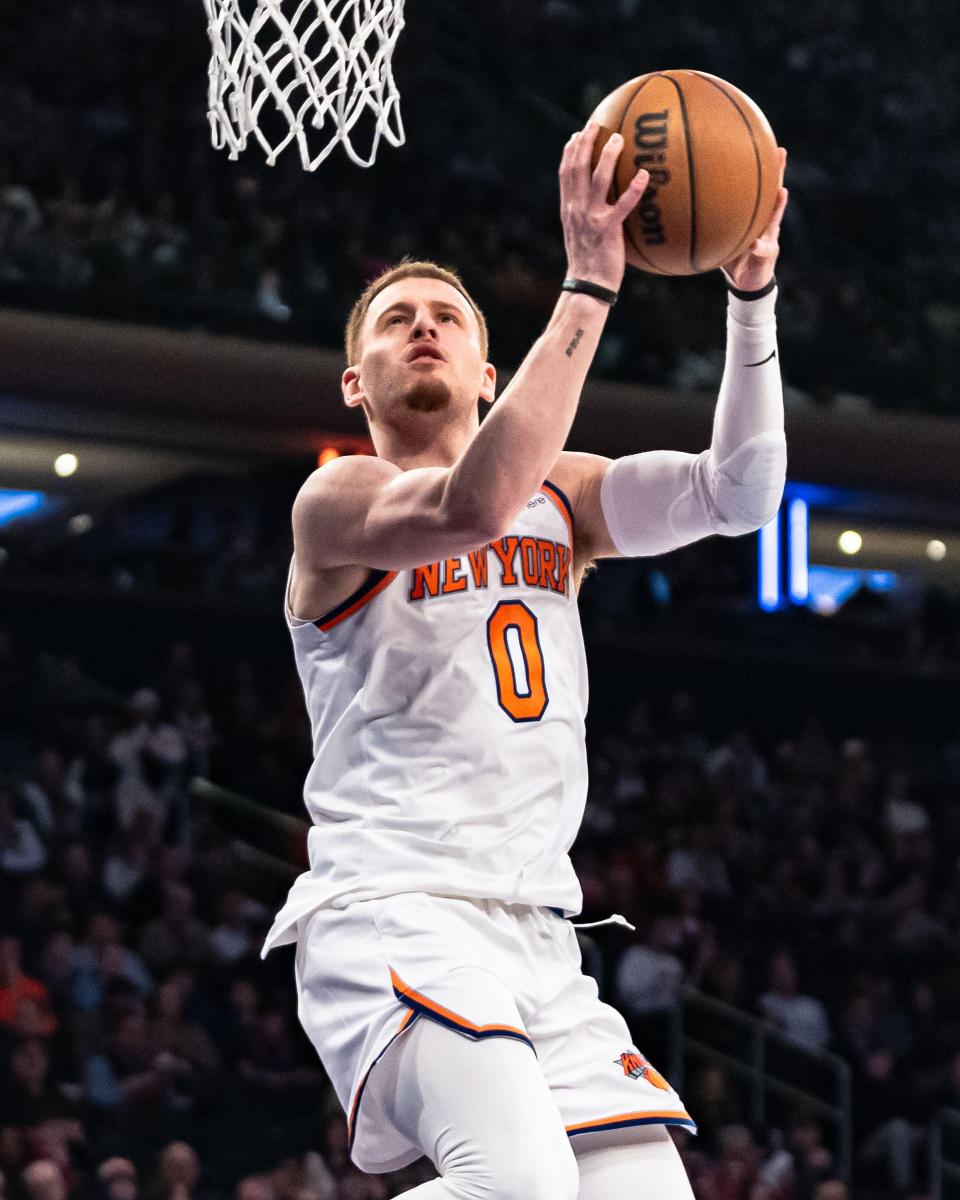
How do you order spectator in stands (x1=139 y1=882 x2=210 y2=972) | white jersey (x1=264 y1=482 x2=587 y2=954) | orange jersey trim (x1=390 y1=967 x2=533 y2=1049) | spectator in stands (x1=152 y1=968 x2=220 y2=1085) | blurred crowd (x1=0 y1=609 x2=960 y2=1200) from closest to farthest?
orange jersey trim (x1=390 y1=967 x2=533 y2=1049) → white jersey (x1=264 y1=482 x2=587 y2=954) → blurred crowd (x1=0 y1=609 x2=960 y2=1200) → spectator in stands (x1=152 y1=968 x2=220 y2=1085) → spectator in stands (x1=139 y1=882 x2=210 y2=972)

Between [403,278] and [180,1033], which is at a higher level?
[403,278]

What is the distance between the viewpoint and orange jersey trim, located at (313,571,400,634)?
3.27m

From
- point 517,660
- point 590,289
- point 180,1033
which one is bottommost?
point 180,1033

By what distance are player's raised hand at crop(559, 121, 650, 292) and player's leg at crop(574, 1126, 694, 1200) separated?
1504mm

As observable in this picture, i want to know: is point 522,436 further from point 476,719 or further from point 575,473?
point 575,473

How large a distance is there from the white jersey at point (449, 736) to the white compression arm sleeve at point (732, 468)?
0.25 m

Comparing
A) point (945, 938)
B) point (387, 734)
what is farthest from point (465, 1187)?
point (945, 938)

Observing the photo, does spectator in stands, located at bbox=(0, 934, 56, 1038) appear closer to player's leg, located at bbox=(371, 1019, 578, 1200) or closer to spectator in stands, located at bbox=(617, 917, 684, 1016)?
spectator in stands, located at bbox=(617, 917, 684, 1016)

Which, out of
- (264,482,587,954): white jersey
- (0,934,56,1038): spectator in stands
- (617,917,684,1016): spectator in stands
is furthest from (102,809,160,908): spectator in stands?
(264,482,587,954): white jersey

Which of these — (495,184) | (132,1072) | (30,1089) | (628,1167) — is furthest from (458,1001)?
(495,184)

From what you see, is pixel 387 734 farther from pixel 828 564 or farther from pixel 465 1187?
pixel 828 564

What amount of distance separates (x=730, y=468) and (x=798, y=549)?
1326cm

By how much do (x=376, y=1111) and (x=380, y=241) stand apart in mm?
11439

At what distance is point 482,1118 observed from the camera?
277 centimetres
